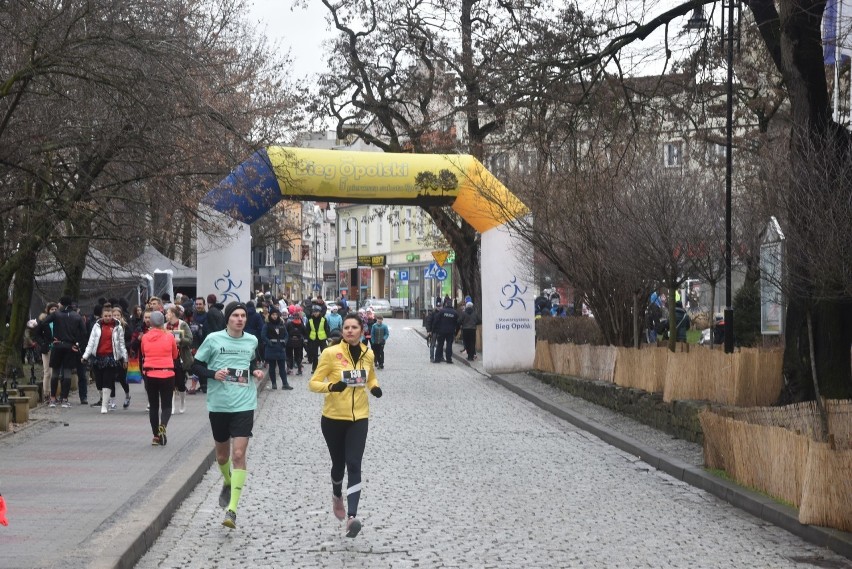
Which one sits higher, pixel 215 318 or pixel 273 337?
pixel 215 318

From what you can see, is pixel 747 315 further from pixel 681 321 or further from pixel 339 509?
pixel 339 509

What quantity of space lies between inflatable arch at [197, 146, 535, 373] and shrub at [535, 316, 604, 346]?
100 centimetres

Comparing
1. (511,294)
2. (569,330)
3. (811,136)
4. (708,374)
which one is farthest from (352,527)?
(569,330)

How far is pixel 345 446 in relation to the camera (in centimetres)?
1074

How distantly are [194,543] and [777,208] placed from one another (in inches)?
Result: 312

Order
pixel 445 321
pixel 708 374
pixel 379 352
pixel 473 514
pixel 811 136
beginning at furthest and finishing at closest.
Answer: pixel 445 321 → pixel 379 352 → pixel 708 374 → pixel 811 136 → pixel 473 514

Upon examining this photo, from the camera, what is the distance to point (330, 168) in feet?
96.1

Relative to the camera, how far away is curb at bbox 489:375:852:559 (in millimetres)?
10133

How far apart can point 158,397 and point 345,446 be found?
6487 mm

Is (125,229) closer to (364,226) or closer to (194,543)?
(194,543)

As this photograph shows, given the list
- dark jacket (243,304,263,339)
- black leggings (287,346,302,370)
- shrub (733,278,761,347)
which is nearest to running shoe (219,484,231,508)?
dark jacket (243,304,263,339)

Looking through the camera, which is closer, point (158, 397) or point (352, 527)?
point (352, 527)

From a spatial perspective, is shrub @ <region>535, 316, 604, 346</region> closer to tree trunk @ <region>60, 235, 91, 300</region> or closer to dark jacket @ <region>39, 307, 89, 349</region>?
tree trunk @ <region>60, 235, 91, 300</region>

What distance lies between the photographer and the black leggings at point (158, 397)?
53.9 feet
